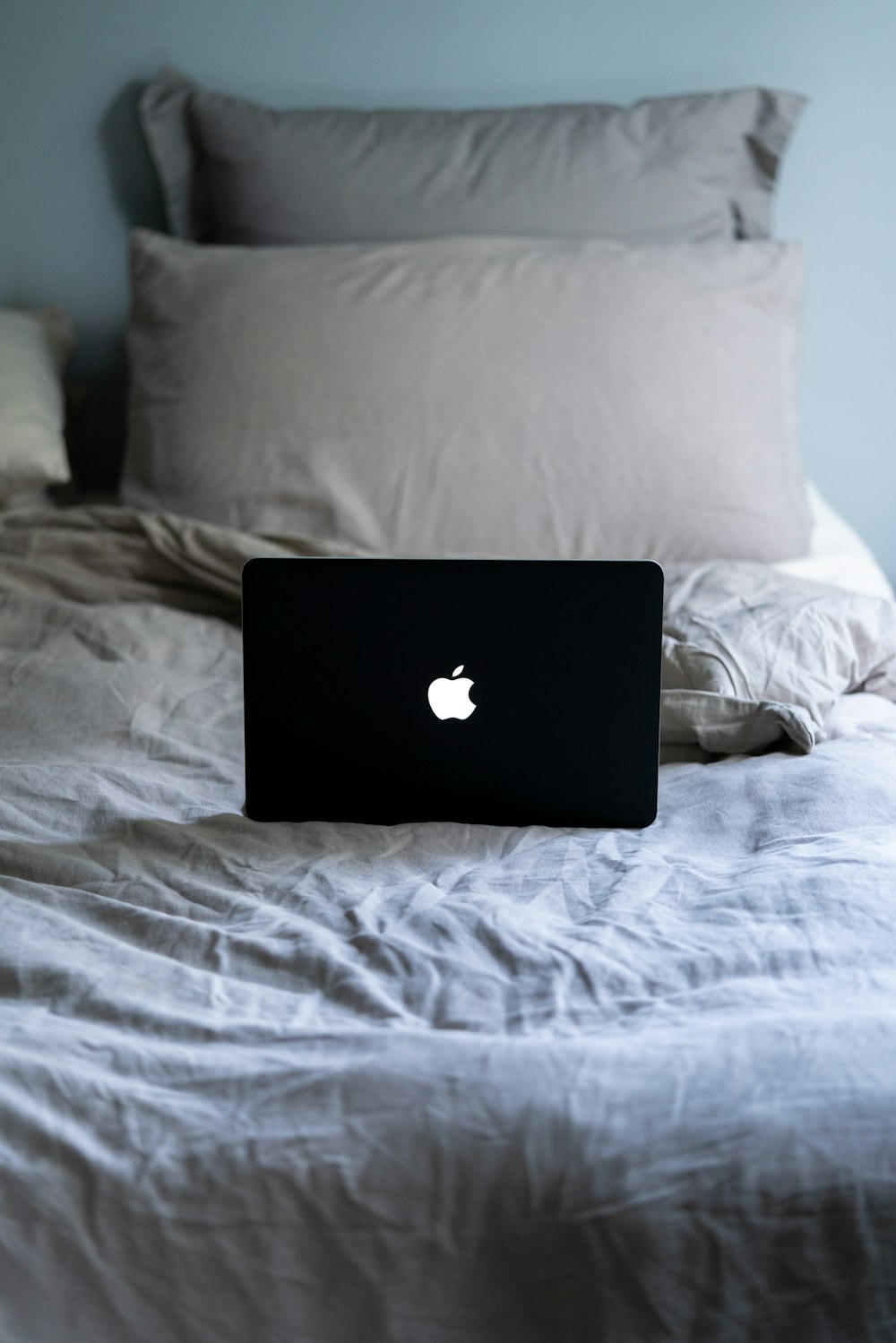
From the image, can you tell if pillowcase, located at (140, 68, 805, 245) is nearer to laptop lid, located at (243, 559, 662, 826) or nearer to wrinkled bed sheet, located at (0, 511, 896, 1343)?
laptop lid, located at (243, 559, 662, 826)

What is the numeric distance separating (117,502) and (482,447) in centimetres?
62

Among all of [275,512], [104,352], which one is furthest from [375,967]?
[104,352]

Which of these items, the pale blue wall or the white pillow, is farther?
the pale blue wall

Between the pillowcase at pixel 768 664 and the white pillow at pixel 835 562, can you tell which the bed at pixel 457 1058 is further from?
the white pillow at pixel 835 562

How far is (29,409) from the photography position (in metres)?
1.65

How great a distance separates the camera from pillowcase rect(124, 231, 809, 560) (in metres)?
1.50

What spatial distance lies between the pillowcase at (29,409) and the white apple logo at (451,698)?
0.98 m

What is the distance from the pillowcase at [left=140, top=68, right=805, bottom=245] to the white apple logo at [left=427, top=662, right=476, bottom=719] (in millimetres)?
1110

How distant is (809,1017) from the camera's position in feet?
1.99

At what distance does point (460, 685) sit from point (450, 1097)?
13.8 inches

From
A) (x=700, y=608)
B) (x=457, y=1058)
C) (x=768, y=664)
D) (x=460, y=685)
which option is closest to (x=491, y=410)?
(x=700, y=608)

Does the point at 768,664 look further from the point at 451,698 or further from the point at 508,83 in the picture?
the point at 508,83

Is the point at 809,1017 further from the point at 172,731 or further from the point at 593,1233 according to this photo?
the point at 172,731

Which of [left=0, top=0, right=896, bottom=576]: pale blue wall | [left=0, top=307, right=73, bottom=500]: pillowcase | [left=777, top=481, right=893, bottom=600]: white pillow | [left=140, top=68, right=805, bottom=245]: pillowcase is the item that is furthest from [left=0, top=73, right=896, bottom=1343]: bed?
[left=0, top=0, right=896, bottom=576]: pale blue wall
